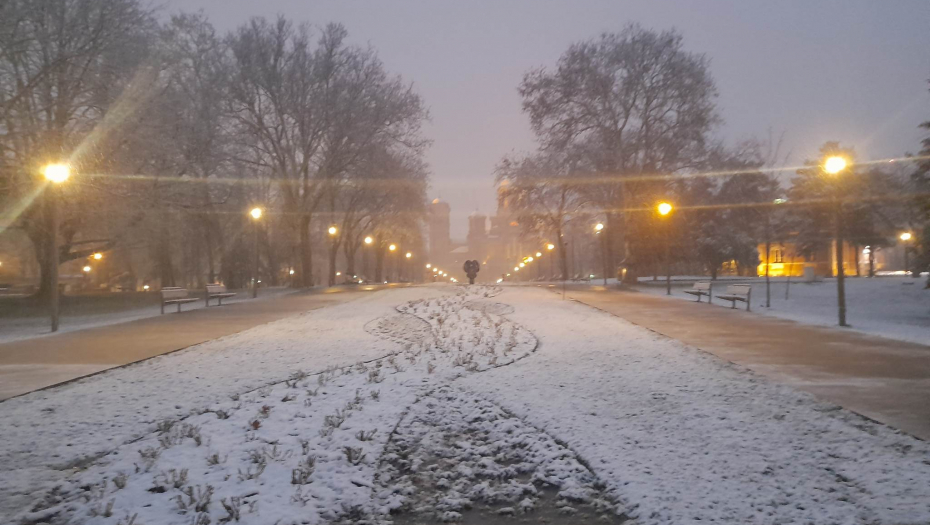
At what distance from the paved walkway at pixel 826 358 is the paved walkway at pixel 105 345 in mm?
10058

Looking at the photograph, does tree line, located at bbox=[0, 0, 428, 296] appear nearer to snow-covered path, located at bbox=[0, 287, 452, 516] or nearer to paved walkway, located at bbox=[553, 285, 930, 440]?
snow-covered path, located at bbox=[0, 287, 452, 516]

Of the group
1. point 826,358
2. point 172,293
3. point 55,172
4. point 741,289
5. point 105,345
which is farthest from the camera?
point 172,293

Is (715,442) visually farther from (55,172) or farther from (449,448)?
(55,172)

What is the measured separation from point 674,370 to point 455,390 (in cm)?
337

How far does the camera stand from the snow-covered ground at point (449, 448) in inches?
201

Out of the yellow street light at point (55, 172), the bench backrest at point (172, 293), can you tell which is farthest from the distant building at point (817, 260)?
the yellow street light at point (55, 172)

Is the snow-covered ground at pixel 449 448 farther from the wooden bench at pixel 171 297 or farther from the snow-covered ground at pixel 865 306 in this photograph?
the wooden bench at pixel 171 297

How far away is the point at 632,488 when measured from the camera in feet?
17.8

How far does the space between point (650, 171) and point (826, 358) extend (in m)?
26.9

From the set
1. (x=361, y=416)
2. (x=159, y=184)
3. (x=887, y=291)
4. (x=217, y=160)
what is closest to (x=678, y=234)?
(x=887, y=291)

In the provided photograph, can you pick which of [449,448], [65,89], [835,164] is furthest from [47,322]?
[835,164]

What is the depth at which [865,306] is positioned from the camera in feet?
80.7

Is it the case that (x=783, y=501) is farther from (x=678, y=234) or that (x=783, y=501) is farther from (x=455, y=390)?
(x=678, y=234)

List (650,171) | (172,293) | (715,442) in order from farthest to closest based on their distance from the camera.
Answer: (650,171) → (172,293) → (715,442)
